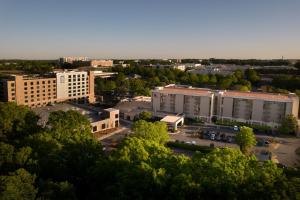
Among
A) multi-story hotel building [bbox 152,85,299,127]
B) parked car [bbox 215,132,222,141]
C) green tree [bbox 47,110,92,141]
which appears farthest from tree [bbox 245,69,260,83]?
green tree [bbox 47,110,92,141]

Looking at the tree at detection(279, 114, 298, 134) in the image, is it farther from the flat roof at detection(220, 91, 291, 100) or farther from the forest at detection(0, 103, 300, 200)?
the forest at detection(0, 103, 300, 200)

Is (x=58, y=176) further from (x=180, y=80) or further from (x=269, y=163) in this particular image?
(x=180, y=80)

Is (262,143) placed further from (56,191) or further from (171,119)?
(56,191)

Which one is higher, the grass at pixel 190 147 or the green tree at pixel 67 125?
the green tree at pixel 67 125

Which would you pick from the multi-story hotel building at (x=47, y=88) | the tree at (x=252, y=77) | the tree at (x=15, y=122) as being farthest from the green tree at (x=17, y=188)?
the tree at (x=252, y=77)

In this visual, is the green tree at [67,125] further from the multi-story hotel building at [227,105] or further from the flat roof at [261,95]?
the flat roof at [261,95]

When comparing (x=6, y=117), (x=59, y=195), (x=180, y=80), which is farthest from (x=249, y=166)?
(x=180, y=80)
